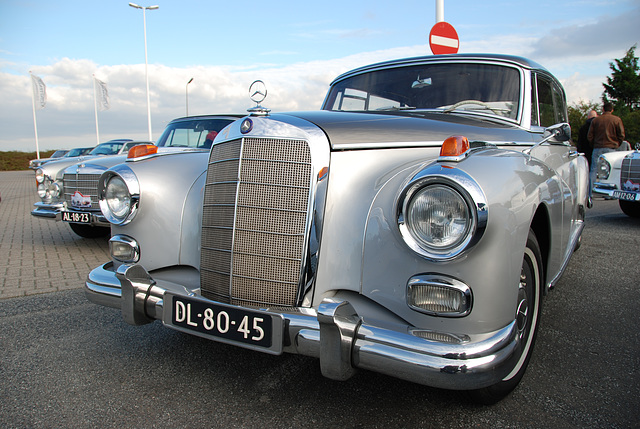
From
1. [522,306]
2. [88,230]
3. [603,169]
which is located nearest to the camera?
[522,306]

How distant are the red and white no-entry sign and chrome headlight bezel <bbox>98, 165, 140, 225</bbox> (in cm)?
471

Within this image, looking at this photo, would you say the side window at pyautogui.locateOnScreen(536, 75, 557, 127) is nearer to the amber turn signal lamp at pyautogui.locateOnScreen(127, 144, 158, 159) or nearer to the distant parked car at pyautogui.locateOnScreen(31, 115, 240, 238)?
the amber turn signal lamp at pyautogui.locateOnScreen(127, 144, 158, 159)

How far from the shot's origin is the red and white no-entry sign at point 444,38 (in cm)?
604

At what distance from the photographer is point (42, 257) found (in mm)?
5238

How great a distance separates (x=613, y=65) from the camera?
113ft

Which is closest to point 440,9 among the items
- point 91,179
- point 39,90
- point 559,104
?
point 559,104

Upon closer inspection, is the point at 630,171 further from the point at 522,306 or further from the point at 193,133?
the point at 193,133

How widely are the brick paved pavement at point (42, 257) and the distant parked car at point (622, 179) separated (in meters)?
6.84

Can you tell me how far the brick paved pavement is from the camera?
4.09 meters

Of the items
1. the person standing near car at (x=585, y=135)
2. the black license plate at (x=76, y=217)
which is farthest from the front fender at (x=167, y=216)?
the person standing near car at (x=585, y=135)

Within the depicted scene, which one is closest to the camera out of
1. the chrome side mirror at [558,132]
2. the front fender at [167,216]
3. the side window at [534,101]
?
the front fender at [167,216]

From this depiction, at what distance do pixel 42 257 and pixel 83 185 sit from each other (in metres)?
0.98

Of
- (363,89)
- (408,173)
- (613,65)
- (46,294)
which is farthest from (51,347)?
(613,65)

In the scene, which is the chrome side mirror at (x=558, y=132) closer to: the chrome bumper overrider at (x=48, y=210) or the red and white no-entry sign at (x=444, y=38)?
the red and white no-entry sign at (x=444, y=38)
